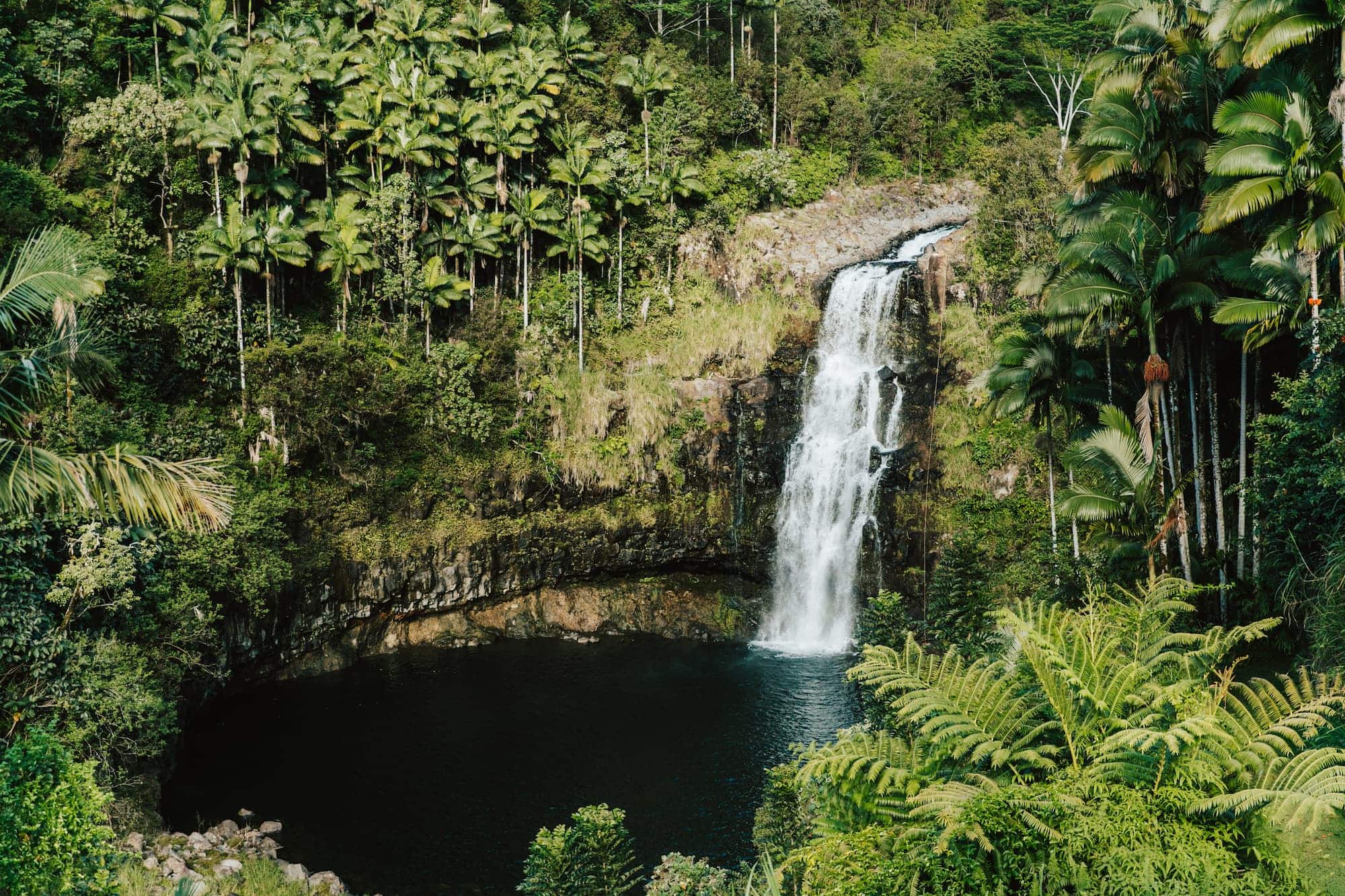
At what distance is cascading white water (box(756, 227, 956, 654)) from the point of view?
30297mm

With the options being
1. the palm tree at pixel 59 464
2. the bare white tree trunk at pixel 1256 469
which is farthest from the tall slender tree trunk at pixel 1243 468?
the palm tree at pixel 59 464

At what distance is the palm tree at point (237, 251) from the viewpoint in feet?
90.9

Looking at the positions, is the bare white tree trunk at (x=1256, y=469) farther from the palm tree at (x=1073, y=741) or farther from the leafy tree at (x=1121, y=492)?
the palm tree at (x=1073, y=741)

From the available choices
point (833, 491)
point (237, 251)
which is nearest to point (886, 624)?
point (833, 491)

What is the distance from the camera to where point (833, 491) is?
30.8 m

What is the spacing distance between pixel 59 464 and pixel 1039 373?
19.3m

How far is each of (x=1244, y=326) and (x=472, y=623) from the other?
73.3 feet

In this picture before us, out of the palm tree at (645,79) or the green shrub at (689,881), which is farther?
the palm tree at (645,79)

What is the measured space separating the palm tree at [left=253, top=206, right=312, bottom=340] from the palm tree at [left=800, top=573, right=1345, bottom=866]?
2478cm

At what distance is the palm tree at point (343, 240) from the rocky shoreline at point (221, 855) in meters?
16.3

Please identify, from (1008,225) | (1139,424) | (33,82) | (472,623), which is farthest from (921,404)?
(33,82)

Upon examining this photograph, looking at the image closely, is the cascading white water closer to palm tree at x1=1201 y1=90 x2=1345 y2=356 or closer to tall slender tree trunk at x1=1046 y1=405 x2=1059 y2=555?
tall slender tree trunk at x1=1046 y1=405 x2=1059 y2=555

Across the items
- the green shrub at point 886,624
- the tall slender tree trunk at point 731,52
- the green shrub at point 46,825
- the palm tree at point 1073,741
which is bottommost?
the green shrub at point 46,825

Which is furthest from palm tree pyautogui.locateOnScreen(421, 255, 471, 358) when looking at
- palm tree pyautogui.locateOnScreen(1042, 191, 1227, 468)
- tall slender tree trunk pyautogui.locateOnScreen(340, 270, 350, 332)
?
palm tree pyautogui.locateOnScreen(1042, 191, 1227, 468)
